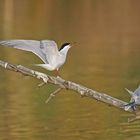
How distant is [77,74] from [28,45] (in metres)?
8.84

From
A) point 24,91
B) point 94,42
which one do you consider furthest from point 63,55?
point 94,42

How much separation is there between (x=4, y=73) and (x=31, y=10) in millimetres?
18806

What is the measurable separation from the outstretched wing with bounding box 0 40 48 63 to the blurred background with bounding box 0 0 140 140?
3.08 metres

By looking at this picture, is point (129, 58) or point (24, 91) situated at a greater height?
point (129, 58)

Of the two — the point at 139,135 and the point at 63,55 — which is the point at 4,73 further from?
the point at 63,55


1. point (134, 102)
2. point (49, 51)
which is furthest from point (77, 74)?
point (134, 102)

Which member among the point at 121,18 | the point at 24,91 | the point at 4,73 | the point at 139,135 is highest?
the point at 121,18

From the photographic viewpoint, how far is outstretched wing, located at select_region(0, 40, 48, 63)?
7051 millimetres

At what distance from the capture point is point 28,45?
7.16 m

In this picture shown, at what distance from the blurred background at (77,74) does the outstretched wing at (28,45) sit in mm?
3084

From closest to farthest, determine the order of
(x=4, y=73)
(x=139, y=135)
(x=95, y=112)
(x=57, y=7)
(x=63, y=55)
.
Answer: (x=63, y=55), (x=139, y=135), (x=95, y=112), (x=4, y=73), (x=57, y=7)

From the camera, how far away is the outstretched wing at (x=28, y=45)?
7.05 metres

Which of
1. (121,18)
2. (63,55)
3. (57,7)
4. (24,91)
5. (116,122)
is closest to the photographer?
(63,55)

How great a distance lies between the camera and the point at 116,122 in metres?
11.1
